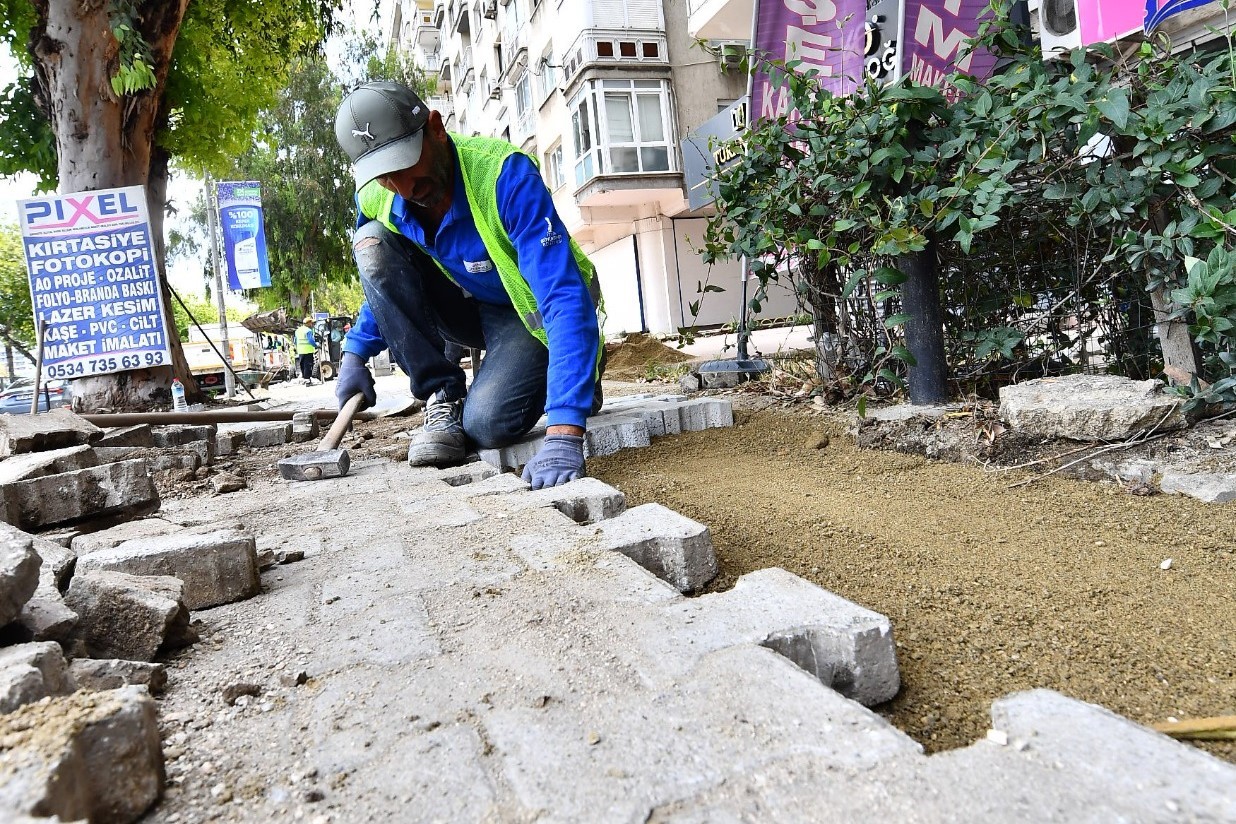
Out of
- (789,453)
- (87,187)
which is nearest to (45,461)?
(789,453)

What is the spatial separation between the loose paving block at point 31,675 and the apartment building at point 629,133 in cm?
1295

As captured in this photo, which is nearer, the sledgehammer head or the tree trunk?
the sledgehammer head

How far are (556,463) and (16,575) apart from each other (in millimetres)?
1497

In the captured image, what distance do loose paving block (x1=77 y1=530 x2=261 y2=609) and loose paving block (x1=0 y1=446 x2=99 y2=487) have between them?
1.09 meters

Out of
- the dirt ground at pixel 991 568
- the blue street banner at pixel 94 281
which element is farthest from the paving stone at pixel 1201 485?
the blue street banner at pixel 94 281

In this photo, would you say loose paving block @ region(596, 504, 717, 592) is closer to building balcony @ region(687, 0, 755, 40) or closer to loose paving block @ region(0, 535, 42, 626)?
loose paving block @ region(0, 535, 42, 626)

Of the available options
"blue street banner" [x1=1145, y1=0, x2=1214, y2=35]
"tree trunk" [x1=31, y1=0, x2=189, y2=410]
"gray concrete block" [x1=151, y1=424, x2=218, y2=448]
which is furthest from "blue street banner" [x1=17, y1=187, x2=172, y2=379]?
"blue street banner" [x1=1145, y1=0, x2=1214, y2=35]

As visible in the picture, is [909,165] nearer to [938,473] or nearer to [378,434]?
[938,473]

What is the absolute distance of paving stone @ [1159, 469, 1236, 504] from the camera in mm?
1994

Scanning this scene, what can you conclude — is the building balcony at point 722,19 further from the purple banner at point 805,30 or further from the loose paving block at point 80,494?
the loose paving block at point 80,494

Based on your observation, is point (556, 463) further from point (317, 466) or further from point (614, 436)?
point (317, 466)

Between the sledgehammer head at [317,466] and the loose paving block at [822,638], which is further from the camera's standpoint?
the sledgehammer head at [317,466]

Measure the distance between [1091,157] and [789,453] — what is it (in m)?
1.41

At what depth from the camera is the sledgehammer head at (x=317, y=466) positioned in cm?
312
